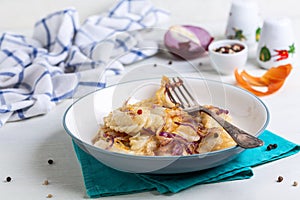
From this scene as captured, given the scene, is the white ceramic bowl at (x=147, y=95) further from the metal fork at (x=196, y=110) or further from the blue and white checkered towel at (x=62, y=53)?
the blue and white checkered towel at (x=62, y=53)

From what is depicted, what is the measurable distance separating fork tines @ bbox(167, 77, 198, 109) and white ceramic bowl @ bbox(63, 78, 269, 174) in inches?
1.5

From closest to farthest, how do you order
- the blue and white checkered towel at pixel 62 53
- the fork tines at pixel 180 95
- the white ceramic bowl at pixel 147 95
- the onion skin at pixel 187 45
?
the white ceramic bowl at pixel 147 95
the fork tines at pixel 180 95
the blue and white checkered towel at pixel 62 53
the onion skin at pixel 187 45

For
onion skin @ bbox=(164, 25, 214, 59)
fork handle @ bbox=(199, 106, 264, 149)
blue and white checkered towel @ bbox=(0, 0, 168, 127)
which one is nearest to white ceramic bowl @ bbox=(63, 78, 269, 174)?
fork handle @ bbox=(199, 106, 264, 149)

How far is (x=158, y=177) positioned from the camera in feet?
3.48

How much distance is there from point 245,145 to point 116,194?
26 centimetres

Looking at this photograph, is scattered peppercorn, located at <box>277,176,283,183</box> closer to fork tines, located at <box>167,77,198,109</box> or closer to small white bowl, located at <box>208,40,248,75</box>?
fork tines, located at <box>167,77,198,109</box>

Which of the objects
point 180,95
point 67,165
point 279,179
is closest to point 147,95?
point 180,95

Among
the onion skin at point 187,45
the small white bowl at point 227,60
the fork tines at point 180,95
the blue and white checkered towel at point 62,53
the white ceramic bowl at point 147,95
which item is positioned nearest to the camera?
the white ceramic bowl at point 147,95

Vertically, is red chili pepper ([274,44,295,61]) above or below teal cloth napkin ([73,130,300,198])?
above

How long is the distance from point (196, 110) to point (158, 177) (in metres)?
0.19

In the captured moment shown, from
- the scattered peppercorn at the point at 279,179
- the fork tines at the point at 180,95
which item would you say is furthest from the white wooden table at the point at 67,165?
the fork tines at the point at 180,95

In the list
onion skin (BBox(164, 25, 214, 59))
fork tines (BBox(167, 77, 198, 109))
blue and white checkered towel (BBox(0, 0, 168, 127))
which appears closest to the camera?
fork tines (BBox(167, 77, 198, 109))

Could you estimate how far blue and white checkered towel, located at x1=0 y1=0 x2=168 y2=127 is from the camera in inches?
57.7

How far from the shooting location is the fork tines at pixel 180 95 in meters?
1.24
